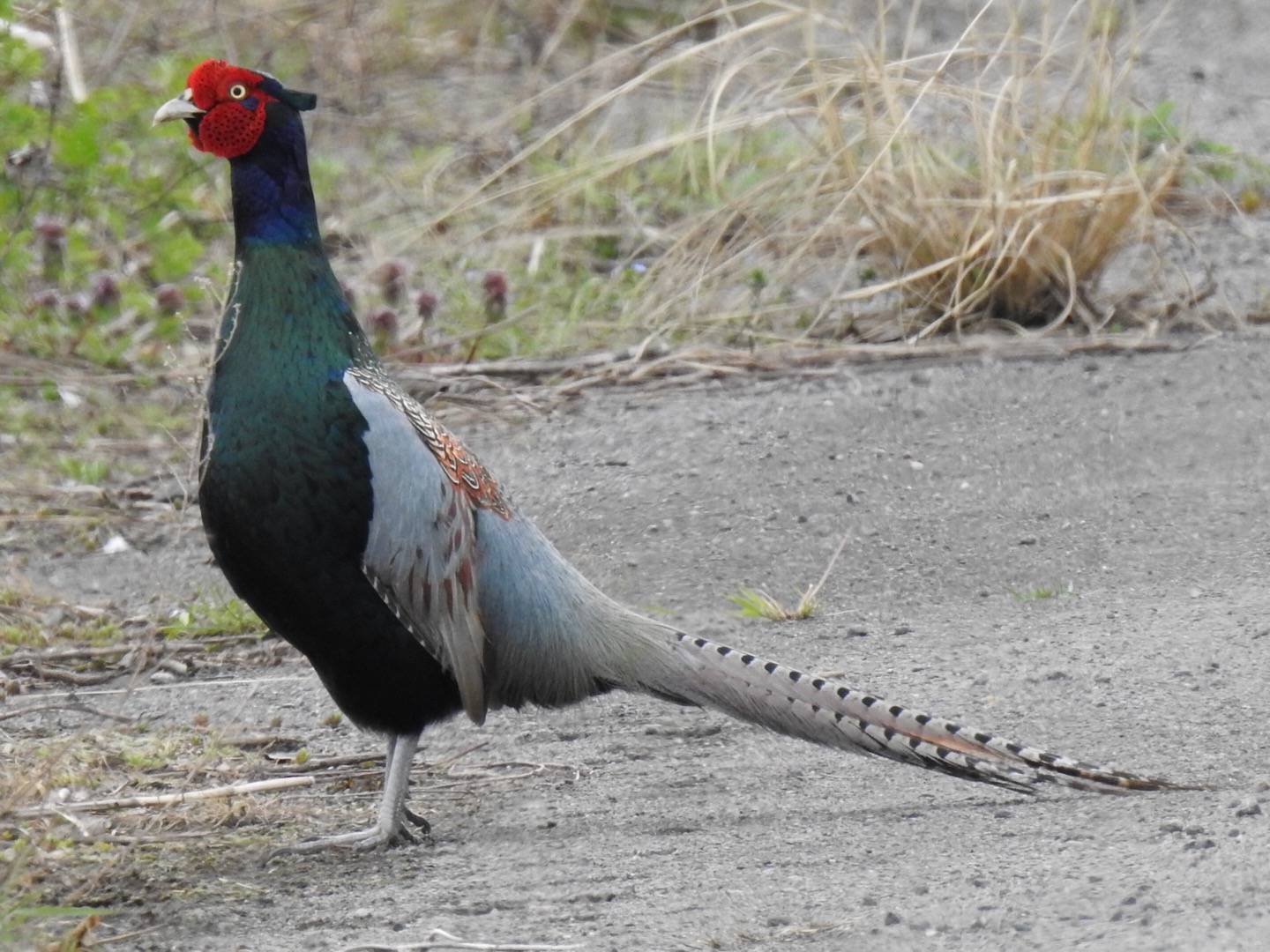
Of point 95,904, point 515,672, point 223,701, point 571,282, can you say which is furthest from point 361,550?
point 571,282

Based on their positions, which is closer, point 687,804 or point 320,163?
point 687,804

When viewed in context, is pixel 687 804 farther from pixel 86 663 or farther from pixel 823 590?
pixel 86 663

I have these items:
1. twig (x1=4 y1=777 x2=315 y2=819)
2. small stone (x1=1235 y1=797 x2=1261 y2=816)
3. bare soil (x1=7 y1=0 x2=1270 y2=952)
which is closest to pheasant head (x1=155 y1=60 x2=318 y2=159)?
bare soil (x1=7 y1=0 x2=1270 y2=952)

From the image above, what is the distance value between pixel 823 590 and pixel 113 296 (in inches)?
114

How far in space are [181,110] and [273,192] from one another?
232mm

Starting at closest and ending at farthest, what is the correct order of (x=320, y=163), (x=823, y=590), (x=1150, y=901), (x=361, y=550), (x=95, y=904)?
(x=1150, y=901)
(x=95, y=904)
(x=361, y=550)
(x=823, y=590)
(x=320, y=163)

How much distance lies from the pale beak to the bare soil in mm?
1116

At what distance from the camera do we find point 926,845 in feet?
10.4

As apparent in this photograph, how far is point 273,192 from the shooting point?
3.49 m

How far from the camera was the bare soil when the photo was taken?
2.96m

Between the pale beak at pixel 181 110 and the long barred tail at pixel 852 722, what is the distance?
1321 millimetres

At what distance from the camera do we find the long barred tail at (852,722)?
3.29 metres

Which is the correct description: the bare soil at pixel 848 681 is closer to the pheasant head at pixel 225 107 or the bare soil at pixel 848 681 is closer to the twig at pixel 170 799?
the twig at pixel 170 799

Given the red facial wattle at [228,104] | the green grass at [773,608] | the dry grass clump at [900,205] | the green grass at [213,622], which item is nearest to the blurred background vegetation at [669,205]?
the dry grass clump at [900,205]
